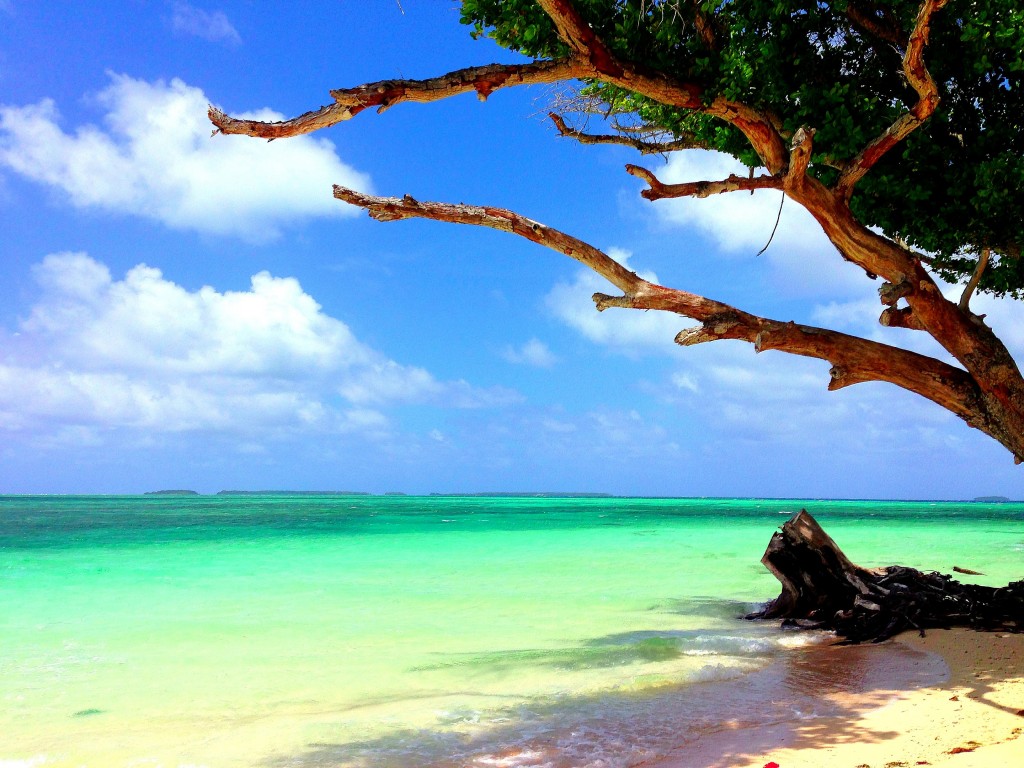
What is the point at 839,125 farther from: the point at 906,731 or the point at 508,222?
the point at 906,731

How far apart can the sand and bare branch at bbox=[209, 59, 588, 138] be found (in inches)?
206

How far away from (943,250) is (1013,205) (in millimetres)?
1009

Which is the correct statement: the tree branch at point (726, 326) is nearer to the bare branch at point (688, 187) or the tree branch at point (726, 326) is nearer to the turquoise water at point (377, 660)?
the bare branch at point (688, 187)

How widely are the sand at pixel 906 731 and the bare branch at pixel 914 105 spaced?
14.0 feet

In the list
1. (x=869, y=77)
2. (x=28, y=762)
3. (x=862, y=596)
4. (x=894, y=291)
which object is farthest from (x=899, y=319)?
(x=28, y=762)

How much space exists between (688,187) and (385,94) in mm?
3190

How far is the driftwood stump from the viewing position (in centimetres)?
804

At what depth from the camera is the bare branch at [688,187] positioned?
Answer: 7.04 meters

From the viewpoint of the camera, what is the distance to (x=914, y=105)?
20.1 ft

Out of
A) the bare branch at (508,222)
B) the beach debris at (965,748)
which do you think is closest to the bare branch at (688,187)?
the bare branch at (508,222)

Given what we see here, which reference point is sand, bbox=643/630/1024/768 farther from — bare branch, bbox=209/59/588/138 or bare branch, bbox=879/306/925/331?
bare branch, bbox=209/59/588/138

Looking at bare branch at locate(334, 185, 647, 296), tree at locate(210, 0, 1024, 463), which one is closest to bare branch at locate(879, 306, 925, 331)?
tree at locate(210, 0, 1024, 463)

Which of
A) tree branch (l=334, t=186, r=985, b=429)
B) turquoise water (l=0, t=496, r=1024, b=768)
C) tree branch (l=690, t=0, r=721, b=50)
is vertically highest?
tree branch (l=690, t=0, r=721, b=50)

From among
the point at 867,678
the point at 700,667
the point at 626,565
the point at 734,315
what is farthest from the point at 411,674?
the point at 626,565
